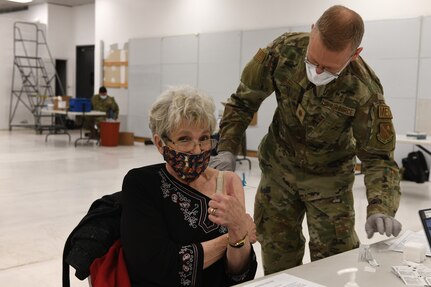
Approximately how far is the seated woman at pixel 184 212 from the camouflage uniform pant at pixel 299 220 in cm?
44

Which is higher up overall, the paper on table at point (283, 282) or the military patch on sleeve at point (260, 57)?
the military patch on sleeve at point (260, 57)

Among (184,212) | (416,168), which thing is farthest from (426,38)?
(184,212)

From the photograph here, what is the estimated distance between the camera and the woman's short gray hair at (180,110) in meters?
1.61

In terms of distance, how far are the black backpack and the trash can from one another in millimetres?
5918

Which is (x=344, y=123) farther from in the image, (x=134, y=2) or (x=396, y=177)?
(x=134, y=2)

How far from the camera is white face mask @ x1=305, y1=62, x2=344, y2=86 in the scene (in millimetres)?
1789

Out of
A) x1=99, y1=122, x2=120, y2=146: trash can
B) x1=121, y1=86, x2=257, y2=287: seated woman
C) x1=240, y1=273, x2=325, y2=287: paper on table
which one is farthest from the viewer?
x1=99, y1=122, x2=120, y2=146: trash can

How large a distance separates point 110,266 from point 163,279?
163 mm

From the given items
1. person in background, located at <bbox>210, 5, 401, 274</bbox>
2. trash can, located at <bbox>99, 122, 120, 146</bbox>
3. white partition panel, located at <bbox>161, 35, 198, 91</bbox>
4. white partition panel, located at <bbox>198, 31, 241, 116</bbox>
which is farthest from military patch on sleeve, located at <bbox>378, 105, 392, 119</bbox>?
trash can, located at <bbox>99, 122, 120, 146</bbox>

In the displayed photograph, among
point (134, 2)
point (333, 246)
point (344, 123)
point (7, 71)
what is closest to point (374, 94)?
point (344, 123)

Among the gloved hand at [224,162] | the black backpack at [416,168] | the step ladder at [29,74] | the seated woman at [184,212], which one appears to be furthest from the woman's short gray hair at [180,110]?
the step ladder at [29,74]

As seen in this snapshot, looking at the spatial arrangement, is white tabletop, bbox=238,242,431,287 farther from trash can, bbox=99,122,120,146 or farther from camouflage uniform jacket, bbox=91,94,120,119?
camouflage uniform jacket, bbox=91,94,120,119

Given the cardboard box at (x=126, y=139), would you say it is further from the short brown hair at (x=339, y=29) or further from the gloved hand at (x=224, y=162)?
the short brown hair at (x=339, y=29)

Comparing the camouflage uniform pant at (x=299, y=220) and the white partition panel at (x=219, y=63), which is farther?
the white partition panel at (x=219, y=63)
